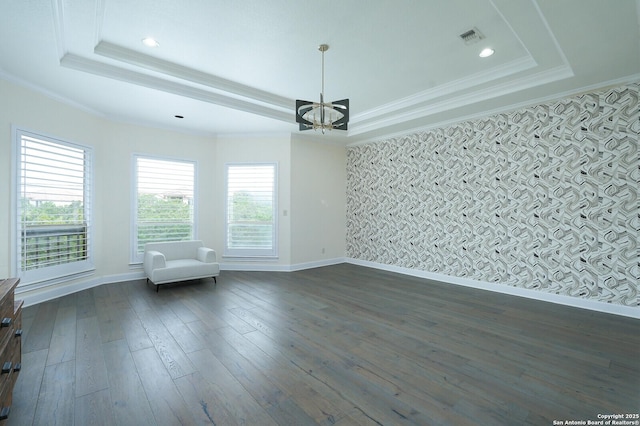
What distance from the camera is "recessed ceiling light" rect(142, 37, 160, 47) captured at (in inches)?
123

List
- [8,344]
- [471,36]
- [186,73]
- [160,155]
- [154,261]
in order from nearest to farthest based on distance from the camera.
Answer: [8,344]
[471,36]
[186,73]
[154,261]
[160,155]

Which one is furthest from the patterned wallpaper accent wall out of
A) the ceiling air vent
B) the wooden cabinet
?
the wooden cabinet

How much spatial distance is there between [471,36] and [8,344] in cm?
460

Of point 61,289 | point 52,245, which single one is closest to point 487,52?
point 52,245

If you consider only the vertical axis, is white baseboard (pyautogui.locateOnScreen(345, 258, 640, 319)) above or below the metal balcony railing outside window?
below

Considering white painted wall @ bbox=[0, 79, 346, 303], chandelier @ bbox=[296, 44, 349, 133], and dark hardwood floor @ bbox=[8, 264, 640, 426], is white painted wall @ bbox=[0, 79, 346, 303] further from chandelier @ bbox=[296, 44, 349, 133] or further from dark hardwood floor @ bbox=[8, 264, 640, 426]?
chandelier @ bbox=[296, 44, 349, 133]

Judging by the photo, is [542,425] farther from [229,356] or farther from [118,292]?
[118,292]

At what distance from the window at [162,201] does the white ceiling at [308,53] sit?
108 cm

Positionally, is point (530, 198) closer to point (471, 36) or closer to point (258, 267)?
point (471, 36)

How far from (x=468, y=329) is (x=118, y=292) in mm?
4989

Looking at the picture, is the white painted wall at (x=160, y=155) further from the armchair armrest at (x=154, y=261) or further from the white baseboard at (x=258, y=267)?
the armchair armrest at (x=154, y=261)

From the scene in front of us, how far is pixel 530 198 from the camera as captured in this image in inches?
167


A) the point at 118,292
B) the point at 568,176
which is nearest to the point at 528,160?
the point at 568,176

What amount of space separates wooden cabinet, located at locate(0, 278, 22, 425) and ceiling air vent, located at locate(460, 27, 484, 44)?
172 inches
